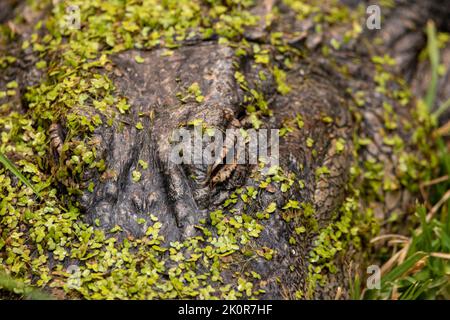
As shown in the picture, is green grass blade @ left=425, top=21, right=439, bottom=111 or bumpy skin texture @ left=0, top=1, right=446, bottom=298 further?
green grass blade @ left=425, top=21, right=439, bottom=111

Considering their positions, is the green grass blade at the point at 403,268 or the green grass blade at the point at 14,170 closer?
the green grass blade at the point at 14,170

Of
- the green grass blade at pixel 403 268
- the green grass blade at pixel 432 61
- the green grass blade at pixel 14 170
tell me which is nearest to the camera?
the green grass blade at pixel 14 170

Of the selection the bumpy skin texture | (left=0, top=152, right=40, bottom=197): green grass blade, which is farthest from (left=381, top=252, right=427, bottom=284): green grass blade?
(left=0, top=152, right=40, bottom=197): green grass blade

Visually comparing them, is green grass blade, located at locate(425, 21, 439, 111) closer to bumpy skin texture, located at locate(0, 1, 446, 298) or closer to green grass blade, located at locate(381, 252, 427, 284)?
bumpy skin texture, located at locate(0, 1, 446, 298)

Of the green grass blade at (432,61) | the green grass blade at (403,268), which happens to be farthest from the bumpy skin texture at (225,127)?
the green grass blade at (432,61)

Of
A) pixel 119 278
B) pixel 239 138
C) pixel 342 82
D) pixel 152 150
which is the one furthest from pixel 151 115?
pixel 342 82

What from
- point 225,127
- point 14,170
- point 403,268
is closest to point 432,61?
point 403,268

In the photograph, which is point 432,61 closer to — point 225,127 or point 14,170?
point 225,127

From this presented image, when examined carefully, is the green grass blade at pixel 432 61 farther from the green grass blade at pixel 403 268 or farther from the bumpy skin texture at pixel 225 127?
the green grass blade at pixel 403 268

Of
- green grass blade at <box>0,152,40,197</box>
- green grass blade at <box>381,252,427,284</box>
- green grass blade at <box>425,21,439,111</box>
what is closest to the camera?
green grass blade at <box>0,152,40,197</box>
